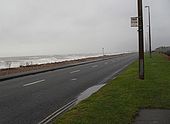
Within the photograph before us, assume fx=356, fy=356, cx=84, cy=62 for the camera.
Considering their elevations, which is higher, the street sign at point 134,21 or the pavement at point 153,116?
the street sign at point 134,21

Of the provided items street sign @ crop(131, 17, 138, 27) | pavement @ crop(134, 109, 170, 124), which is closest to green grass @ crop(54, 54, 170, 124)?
pavement @ crop(134, 109, 170, 124)

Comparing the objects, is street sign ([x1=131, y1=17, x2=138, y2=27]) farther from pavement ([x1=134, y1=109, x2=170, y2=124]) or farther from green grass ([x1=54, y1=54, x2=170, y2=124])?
pavement ([x1=134, y1=109, x2=170, y2=124])

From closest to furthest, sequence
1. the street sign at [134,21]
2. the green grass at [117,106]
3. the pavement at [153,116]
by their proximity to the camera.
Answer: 1. the pavement at [153,116]
2. the green grass at [117,106]
3. the street sign at [134,21]

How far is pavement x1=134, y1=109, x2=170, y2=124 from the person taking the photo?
8.42 metres

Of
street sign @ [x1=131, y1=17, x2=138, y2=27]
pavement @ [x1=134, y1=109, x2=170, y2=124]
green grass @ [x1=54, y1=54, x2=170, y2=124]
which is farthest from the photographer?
street sign @ [x1=131, y1=17, x2=138, y2=27]

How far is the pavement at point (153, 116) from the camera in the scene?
8422 mm

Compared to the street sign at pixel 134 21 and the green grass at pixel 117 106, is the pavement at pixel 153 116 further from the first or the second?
the street sign at pixel 134 21

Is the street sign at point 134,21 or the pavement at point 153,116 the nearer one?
the pavement at point 153,116

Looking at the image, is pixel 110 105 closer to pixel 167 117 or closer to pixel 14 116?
pixel 167 117

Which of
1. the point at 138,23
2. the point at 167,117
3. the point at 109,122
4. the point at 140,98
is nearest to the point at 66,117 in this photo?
the point at 109,122

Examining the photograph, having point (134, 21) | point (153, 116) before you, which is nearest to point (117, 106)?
point (153, 116)

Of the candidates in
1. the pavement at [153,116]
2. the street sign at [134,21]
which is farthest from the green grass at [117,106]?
the street sign at [134,21]

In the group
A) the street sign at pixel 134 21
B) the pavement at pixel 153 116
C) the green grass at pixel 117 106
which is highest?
the street sign at pixel 134 21

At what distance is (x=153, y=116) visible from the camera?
9.07m
